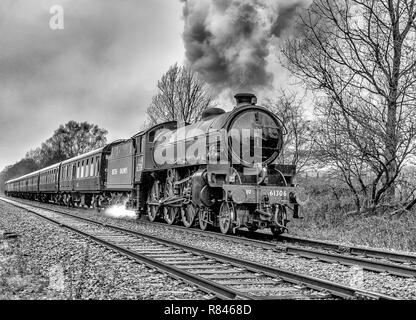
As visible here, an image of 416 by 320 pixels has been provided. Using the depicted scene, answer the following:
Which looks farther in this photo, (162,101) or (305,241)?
(162,101)

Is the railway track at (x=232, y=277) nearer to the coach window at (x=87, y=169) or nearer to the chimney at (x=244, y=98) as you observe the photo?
the chimney at (x=244, y=98)

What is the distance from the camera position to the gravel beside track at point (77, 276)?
4.99 meters

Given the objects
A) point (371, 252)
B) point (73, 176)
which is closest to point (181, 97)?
point (73, 176)

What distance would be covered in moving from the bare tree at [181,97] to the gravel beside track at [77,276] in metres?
26.5

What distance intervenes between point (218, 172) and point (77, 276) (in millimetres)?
5626

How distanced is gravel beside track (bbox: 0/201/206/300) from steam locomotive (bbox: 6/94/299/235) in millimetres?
3574

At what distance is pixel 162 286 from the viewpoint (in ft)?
17.6

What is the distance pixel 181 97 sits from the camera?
35.8 m

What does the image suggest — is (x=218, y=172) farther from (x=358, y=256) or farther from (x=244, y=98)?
(x=358, y=256)

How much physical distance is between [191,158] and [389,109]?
18.9 feet

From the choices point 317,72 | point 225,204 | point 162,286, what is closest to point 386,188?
Answer: point 317,72

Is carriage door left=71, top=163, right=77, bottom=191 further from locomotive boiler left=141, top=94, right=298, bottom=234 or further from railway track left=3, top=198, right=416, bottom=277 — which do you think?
railway track left=3, top=198, right=416, bottom=277

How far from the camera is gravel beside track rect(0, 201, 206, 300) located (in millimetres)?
4992

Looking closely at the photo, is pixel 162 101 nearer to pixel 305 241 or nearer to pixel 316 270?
pixel 305 241
